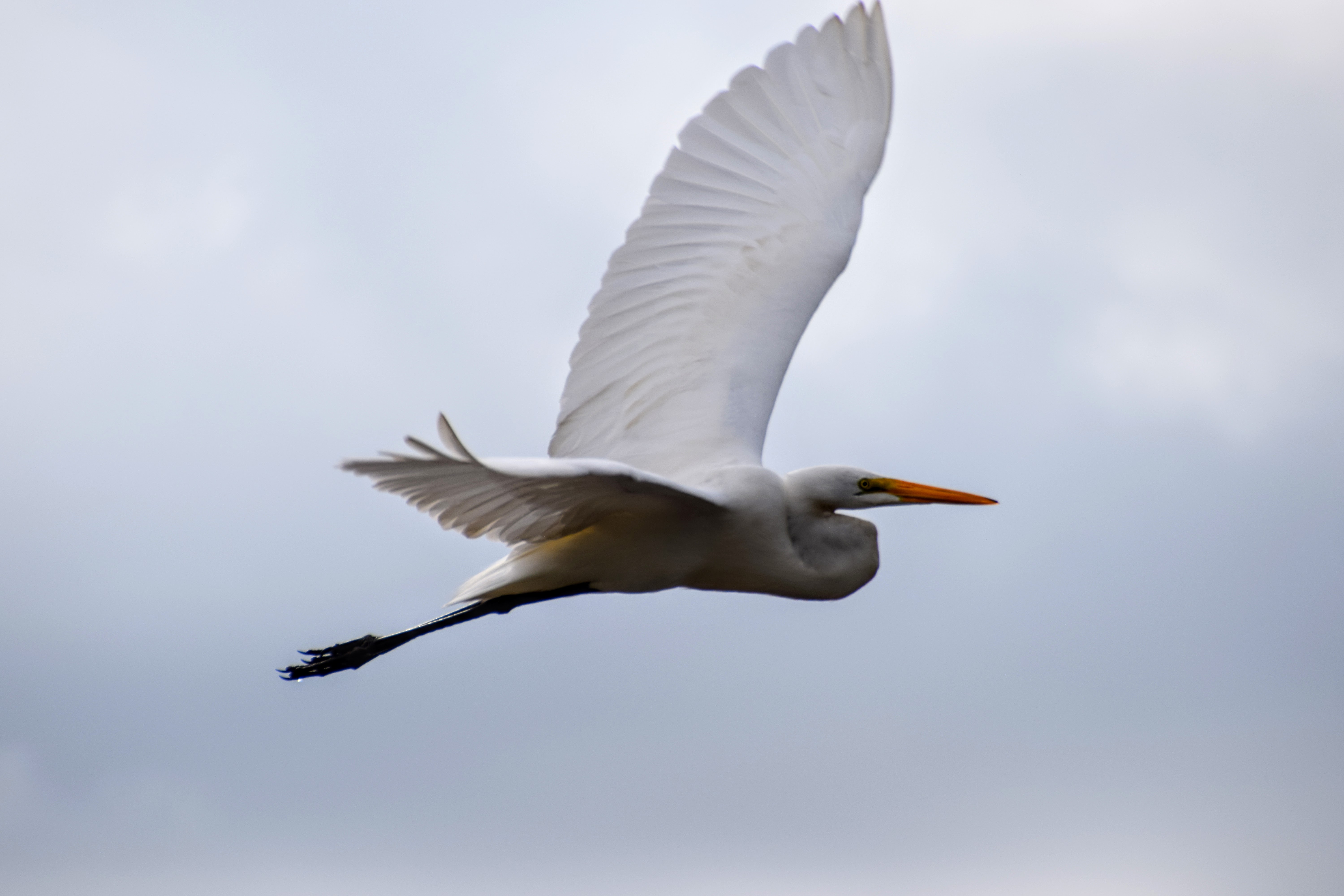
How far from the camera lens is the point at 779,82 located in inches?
371

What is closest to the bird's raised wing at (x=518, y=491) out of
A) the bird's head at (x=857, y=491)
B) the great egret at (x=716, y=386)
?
the great egret at (x=716, y=386)

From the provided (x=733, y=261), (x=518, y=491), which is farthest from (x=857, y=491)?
(x=518, y=491)

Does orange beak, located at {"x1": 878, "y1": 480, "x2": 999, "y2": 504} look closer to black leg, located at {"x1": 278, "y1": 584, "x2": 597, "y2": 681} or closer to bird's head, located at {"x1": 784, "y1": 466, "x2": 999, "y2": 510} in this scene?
bird's head, located at {"x1": 784, "y1": 466, "x2": 999, "y2": 510}

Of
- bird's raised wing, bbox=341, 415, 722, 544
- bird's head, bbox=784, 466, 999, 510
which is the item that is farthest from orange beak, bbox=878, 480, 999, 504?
bird's raised wing, bbox=341, 415, 722, 544

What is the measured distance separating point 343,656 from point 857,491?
3216 mm

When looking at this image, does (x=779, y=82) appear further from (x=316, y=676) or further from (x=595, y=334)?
(x=316, y=676)

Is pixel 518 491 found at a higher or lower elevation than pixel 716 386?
lower

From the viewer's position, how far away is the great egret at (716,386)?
709cm

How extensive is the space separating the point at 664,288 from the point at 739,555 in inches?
83.0

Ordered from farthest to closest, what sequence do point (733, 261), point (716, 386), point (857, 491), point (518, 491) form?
point (733, 261) → point (716, 386) → point (857, 491) → point (518, 491)

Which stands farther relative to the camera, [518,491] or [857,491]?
[857,491]

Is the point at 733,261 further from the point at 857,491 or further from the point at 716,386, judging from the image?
the point at 857,491

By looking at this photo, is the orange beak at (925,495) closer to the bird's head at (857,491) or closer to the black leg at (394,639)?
the bird's head at (857,491)

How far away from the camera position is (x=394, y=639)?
8500mm
